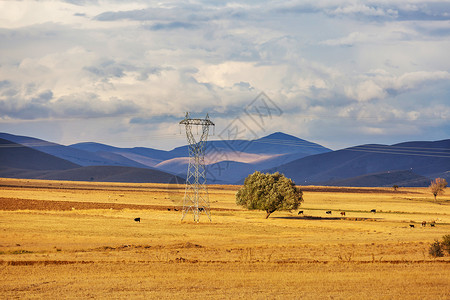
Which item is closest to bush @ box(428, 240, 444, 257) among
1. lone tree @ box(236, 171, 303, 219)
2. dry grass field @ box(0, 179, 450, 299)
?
dry grass field @ box(0, 179, 450, 299)

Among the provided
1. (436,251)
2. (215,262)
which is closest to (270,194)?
(436,251)

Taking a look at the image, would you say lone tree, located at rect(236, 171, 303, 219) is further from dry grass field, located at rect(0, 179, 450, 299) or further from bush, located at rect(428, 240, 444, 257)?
bush, located at rect(428, 240, 444, 257)

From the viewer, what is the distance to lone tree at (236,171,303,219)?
8744 centimetres

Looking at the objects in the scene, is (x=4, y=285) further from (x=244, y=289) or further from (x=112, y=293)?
(x=244, y=289)

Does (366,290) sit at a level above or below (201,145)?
below

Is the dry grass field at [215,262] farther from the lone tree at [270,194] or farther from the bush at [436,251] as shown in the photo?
the lone tree at [270,194]

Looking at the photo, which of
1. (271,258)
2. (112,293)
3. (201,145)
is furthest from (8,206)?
(112,293)

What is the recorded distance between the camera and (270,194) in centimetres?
8769

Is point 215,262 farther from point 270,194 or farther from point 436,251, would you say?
point 270,194

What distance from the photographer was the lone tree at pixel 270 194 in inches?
3442

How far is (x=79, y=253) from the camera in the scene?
47.2 m

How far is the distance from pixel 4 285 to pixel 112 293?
6544 millimetres

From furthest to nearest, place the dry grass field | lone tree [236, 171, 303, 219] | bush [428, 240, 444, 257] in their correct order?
lone tree [236, 171, 303, 219] → bush [428, 240, 444, 257] → the dry grass field

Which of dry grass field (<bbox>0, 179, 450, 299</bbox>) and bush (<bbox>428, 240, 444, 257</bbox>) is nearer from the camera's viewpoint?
dry grass field (<bbox>0, 179, 450, 299</bbox>)
